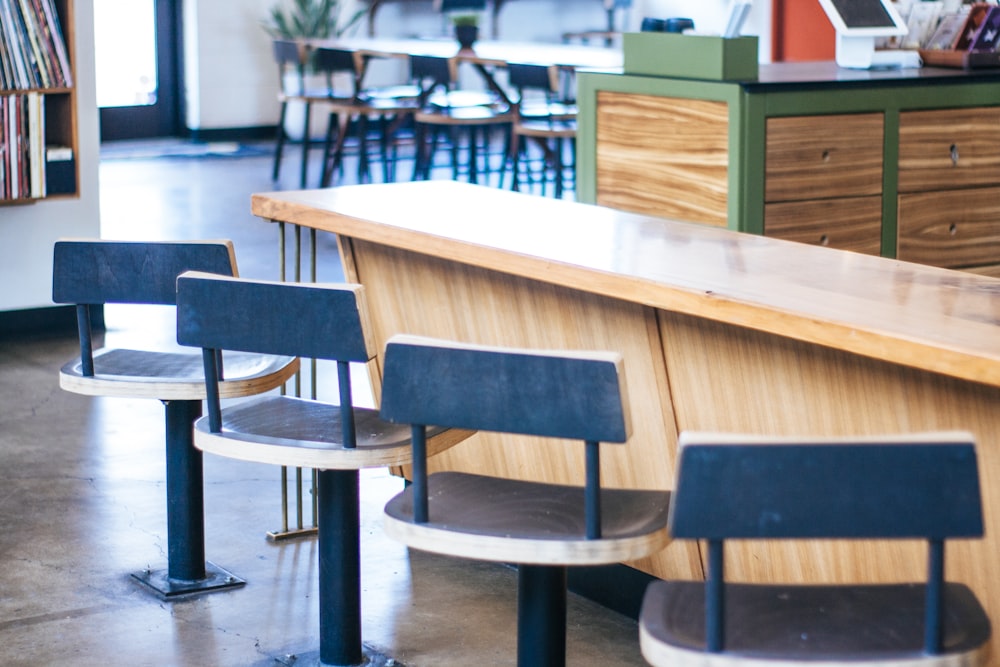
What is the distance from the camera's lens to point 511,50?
9266 mm

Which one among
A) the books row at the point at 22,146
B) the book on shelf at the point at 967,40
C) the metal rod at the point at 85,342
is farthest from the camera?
the books row at the point at 22,146

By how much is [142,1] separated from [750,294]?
10049mm

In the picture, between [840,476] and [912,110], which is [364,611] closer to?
[840,476]

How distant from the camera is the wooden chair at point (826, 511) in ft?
5.16

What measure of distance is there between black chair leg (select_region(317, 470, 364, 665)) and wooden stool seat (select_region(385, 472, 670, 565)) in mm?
473

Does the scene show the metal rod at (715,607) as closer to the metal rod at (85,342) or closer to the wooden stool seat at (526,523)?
the wooden stool seat at (526,523)

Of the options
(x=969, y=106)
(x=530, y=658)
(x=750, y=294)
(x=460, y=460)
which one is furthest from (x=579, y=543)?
(x=969, y=106)

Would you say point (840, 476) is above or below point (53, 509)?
above

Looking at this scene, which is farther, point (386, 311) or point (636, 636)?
point (386, 311)

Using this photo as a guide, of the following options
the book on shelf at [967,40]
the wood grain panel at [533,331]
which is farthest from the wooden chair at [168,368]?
the book on shelf at [967,40]

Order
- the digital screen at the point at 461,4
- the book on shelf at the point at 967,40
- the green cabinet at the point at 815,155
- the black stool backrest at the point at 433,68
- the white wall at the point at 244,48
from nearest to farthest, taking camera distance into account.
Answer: the green cabinet at the point at 815,155 < the book on shelf at the point at 967,40 < the black stool backrest at the point at 433,68 < the digital screen at the point at 461,4 < the white wall at the point at 244,48

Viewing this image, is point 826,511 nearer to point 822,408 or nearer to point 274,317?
point 822,408

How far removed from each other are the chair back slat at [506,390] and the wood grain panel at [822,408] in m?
0.59

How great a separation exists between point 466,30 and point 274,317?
6.63m
